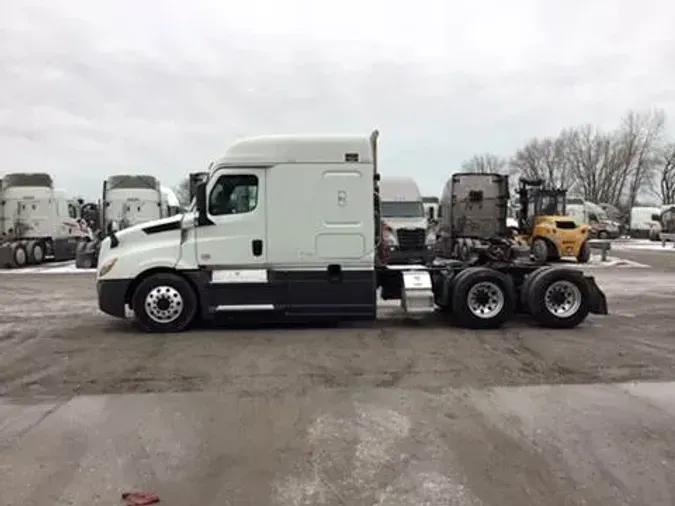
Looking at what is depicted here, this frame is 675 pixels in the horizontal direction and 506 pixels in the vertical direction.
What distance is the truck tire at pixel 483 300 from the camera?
1182 centimetres

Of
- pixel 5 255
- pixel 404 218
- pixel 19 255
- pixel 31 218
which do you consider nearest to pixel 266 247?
pixel 404 218

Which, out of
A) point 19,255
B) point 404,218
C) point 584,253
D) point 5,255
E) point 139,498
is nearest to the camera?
point 139,498

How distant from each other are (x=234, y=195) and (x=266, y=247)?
0.93 meters

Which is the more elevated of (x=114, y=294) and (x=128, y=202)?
(x=128, y=202)

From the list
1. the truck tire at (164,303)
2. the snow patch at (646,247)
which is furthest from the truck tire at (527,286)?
the snow patch at (646,247)

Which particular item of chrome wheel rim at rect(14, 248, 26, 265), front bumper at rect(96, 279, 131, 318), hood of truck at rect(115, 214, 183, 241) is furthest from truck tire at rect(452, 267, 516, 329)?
chrome wheel rim at rect(14, 248, 26, 265)

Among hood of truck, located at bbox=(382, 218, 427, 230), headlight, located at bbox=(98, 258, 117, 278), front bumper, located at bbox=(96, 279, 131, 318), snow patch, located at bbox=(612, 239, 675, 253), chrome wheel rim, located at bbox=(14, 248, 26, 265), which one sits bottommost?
snow patch, located at bbox=(612, 239, 675, 253)

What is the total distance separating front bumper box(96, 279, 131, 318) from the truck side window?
1.72 m

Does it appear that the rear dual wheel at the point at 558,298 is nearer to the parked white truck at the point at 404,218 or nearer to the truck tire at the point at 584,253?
the parked white truck at the point at 404,218

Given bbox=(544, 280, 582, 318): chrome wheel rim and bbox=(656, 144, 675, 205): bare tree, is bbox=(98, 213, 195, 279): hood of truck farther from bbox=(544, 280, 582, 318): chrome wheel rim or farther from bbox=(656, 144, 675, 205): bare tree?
bbox=(656, 144, 675, 205): bare tree

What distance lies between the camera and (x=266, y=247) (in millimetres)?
11648

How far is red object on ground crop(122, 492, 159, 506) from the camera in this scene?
478 centimetres

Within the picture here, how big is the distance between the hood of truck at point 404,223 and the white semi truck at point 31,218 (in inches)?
599

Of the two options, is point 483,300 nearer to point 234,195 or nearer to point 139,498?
point 234,195
